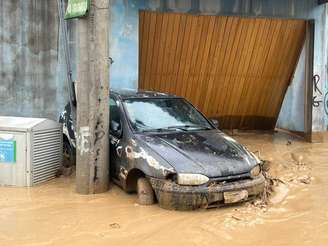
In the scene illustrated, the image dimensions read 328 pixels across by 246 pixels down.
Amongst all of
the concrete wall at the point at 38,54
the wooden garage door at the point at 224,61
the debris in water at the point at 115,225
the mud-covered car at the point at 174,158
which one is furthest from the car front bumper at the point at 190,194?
the wooden garage door at the point at 224,61

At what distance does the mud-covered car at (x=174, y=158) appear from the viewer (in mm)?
6215

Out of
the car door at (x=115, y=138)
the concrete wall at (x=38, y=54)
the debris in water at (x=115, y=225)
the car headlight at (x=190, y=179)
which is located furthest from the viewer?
the concrete wall at (x=38, y=54)

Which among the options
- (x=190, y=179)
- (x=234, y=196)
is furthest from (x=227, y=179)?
(x=190, y=179)

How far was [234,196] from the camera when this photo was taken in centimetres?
629

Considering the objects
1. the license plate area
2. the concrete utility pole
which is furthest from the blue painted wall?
the license plate area

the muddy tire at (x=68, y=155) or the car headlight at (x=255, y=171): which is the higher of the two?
the car headlight at (x=255, y=171)

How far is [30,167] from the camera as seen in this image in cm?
768

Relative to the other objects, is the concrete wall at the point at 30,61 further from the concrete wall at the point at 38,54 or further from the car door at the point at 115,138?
the car door at the point at 115,138

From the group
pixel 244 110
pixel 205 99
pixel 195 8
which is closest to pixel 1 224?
pixel 195 8

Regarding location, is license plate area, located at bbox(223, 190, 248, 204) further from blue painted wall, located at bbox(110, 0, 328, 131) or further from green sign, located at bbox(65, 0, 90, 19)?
blue painted wall, located at bbox(110, 0, 328, 131)

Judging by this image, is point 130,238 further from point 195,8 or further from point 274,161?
point 195,8

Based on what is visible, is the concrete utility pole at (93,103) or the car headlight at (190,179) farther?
the concrete utility pole at (93,103)

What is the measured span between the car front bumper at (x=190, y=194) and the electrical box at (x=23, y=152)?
7.64 feet

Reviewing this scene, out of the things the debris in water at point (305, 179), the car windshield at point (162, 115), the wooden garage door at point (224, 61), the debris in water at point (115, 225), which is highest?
the wooden garage door at point (224, 61)
